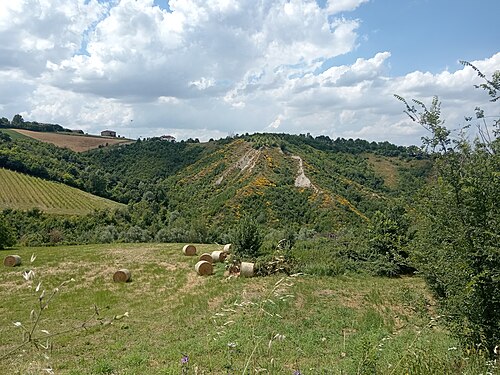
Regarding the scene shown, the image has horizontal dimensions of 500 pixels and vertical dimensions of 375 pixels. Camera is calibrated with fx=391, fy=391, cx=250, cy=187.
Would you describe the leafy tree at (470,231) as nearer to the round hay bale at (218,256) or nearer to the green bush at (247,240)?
the green bush at (247,240)

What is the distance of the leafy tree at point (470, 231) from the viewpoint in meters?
5.36

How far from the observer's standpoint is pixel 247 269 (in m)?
20.3

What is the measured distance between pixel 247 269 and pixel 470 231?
612 inches

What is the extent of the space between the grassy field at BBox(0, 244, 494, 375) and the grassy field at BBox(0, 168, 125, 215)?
39.9 meters

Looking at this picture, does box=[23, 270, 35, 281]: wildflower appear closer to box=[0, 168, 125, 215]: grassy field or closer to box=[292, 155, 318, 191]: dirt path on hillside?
box=[292, 155, 318, 191]: dirt path on hillside

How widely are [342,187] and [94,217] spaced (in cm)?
4272

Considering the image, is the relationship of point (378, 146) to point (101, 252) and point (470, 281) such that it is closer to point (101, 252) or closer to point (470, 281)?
point (101, 252)

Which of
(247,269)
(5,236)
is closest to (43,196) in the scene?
(5,236)

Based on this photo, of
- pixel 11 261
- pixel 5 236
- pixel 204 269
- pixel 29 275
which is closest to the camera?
pixel 29 275

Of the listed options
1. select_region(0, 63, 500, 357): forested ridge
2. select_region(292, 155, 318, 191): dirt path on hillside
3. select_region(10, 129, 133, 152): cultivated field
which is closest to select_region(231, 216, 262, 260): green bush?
Result: select_region(0, 63, 500, 357): forested ridge

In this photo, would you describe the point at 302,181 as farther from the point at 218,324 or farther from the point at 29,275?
the point at 29,275

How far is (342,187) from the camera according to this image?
236ft

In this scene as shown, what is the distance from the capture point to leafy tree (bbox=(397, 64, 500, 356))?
5.36 m

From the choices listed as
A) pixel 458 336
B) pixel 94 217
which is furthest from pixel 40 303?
pixel 94 217
